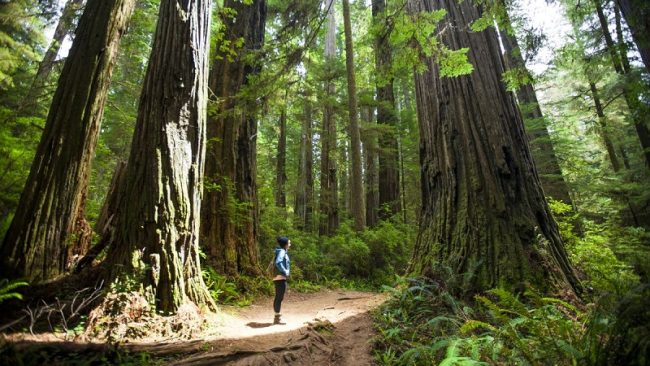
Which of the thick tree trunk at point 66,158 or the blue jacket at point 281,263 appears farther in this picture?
the blue jacket at point 281,263

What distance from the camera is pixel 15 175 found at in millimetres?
6156

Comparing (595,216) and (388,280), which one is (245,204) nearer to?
(388,280)

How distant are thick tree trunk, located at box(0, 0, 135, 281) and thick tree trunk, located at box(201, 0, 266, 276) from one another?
1977mm

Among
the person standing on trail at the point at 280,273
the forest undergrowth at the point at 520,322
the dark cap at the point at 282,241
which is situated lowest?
the forest undergrowth at the point at 520,322

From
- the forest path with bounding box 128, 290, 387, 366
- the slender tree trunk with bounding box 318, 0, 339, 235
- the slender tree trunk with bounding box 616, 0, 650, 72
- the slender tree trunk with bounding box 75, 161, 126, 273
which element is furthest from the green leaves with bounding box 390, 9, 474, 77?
the slender tree trunk with bounding box 318, 0, 339, 235

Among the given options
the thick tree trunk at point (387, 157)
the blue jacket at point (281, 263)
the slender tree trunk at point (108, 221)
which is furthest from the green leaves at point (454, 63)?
the thick tree trunk at point (387, 157)

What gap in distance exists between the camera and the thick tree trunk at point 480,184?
4371 mm

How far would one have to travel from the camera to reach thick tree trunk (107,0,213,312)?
398 cm

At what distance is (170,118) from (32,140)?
5.00m

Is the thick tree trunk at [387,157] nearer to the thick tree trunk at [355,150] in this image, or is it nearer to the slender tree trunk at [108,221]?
the thick tree trunk at [355,150]

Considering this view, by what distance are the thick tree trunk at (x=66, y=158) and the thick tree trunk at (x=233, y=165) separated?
198 centimetres

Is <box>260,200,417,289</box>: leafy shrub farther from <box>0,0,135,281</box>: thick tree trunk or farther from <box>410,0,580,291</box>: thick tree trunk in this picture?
<box>0,0,135,281</box>: thick tree trunk

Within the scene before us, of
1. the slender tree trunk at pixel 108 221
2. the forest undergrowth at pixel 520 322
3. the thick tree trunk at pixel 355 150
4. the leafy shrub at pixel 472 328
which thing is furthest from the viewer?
the thick tree trunk at pixel 355 150

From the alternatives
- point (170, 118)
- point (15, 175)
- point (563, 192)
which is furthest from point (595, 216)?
point (15, 175)
